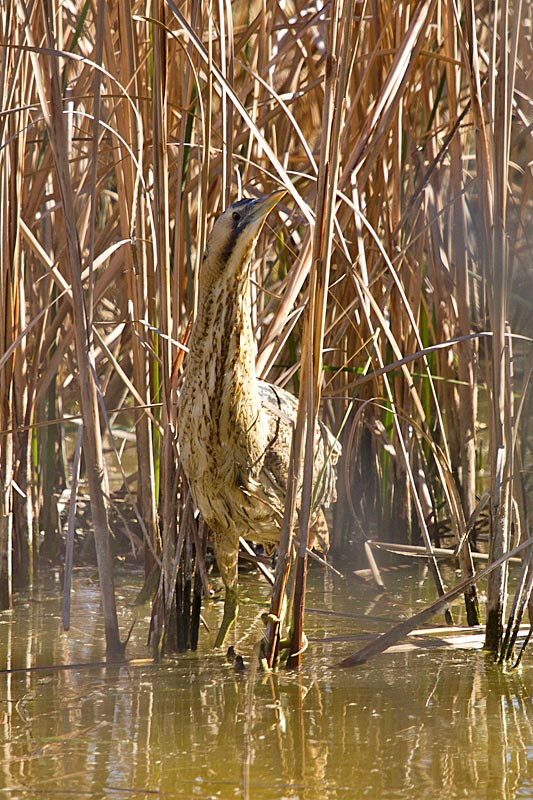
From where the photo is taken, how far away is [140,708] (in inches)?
103

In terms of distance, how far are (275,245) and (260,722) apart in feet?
7.83

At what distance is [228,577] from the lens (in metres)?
3.24

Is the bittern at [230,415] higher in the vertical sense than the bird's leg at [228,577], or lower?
higher

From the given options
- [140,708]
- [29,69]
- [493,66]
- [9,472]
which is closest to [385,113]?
[493,66]

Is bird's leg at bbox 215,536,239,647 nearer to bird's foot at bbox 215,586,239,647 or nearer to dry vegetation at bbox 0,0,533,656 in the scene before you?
bird's foot at bbox 215,586,239,647

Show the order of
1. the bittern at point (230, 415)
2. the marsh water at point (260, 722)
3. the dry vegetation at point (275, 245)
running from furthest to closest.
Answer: the bittern at point (230, 415), the dry vegetation at point (275, 245), the marsh water at point (260, 722)

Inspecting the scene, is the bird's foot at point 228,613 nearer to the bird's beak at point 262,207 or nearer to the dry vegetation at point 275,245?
the dry vegetation at point 275,245

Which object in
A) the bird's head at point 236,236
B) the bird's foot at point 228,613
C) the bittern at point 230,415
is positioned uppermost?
the bird's head at point 236,236

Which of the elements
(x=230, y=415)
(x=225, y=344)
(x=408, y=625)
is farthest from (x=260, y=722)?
(x=225, y=344)

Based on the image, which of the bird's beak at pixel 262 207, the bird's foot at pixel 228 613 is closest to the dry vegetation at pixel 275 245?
the bird's beak at pixel 262 207

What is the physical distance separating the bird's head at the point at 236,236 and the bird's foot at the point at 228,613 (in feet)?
3.26

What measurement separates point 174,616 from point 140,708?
1.24 feet

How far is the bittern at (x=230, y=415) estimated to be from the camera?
273cm

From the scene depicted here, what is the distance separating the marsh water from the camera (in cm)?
216
